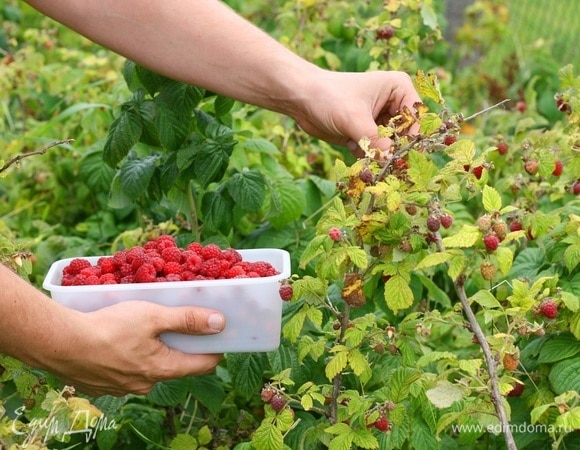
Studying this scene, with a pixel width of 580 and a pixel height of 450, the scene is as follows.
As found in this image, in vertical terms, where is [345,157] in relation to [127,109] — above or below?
below

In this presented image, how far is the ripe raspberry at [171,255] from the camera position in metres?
1.72

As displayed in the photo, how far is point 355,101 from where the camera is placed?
1913mm

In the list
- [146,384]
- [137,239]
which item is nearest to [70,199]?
[137,239]

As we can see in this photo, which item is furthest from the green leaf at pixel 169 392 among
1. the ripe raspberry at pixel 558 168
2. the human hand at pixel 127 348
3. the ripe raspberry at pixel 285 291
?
the ripe raspberry at pixel 558 168

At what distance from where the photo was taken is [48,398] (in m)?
1.51

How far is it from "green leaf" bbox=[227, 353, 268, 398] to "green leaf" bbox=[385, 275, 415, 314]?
41 cm

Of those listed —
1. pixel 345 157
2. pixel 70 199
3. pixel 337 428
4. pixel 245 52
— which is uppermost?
pixel 245 52

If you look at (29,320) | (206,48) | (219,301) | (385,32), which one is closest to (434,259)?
(219,301)

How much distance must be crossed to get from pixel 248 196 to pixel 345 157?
0.85m

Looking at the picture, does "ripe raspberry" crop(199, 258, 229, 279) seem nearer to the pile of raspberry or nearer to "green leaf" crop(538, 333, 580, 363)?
the pile of raspberry

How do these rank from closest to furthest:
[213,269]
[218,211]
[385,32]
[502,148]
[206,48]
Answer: [213,269] < [206,48] < [218,211] < [502,148] < [385,32]

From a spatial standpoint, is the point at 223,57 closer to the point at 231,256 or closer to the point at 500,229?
the point at 231,256

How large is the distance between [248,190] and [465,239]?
724 mm

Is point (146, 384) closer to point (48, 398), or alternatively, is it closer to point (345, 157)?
point (48, 398)
